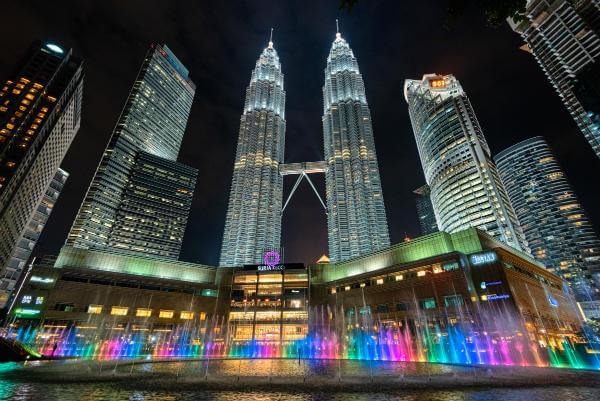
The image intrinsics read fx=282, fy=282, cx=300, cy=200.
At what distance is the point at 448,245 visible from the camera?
6475 centimetres

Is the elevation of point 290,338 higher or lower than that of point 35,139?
lower

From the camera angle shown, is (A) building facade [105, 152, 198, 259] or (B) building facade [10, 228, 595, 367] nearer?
(B) building facade [10, 228, 595, 367]

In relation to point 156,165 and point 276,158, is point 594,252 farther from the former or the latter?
point 156,165

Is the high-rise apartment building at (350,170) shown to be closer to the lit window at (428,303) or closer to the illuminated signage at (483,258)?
the lit window at (428,303)

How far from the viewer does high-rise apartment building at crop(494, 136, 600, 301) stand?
13875 centimetres

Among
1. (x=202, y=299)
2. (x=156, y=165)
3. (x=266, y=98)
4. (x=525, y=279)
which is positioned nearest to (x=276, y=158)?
(x=266, y=98)

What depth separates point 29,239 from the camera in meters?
123

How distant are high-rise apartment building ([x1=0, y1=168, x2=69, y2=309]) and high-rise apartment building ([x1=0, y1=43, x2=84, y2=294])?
34.7 feet

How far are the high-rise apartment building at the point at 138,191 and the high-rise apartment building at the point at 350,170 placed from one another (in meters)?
85.6

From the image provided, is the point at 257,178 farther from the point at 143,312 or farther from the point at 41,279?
the point at 41,279

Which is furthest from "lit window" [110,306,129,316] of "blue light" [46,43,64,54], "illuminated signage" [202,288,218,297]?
"blue light" [46,43,64,54]

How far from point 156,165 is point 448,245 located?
151 metres

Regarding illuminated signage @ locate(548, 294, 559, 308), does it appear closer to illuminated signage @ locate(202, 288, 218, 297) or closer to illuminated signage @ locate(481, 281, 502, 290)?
illuminated signage @ locate(481, 281, 502, 290)

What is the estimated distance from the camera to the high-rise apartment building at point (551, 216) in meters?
139
